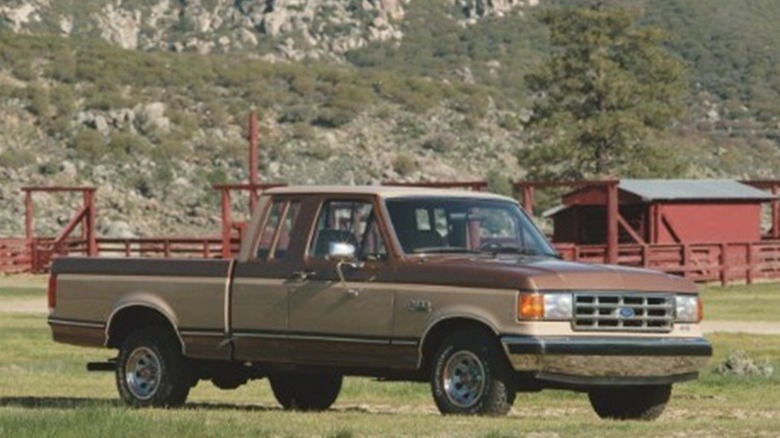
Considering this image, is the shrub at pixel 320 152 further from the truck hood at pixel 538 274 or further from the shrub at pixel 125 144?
the truck hood at pixel 538 274

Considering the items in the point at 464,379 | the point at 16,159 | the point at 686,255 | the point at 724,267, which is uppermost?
the point at 16,159

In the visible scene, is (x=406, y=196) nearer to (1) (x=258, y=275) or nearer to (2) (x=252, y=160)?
(1) (x=258, y=275)

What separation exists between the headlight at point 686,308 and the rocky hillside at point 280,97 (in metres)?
65.6

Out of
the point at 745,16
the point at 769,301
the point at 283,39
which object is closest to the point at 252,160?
the point at 769,301

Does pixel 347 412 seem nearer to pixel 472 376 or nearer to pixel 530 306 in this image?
pixel 472 376

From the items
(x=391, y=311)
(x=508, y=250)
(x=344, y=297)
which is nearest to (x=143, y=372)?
(x=344, y=297)

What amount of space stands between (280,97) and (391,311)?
9133cm

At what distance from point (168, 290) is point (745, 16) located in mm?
120571

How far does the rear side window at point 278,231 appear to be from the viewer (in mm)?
18633

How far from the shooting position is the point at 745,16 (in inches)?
5374

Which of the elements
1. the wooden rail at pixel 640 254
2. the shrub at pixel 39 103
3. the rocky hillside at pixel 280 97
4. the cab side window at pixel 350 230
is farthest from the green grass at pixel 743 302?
the shrub at pixel 39 103

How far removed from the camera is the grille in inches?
677

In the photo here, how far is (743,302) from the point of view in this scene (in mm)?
48719

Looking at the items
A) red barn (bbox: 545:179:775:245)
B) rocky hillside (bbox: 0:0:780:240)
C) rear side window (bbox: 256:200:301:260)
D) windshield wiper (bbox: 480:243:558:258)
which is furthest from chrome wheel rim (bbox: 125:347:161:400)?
rocky hillside (bbox: 0:0:780:240)
